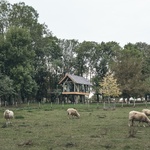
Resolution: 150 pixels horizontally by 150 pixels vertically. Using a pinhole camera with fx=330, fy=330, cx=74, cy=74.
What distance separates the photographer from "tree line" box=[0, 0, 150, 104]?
6191 centimetres

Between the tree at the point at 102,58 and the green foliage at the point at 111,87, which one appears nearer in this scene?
the green foliage at the point at 111,87

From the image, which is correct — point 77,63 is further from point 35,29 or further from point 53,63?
point 35,29

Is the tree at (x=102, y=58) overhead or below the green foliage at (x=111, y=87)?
overhead

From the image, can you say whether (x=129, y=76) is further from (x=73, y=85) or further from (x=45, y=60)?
(x=45, y=60)

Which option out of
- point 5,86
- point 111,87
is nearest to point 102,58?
point 111,87

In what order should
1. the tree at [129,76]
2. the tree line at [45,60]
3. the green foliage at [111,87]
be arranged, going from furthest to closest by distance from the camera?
the tree at [129,76]
the green foliage at [111,87]
the tree line at [45,60]

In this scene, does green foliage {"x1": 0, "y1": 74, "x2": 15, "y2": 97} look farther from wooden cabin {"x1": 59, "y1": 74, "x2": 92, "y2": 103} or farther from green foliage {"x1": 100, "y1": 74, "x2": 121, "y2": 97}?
wooden cabin {"x1": 59, "y1": 74, "x2": 92, "y2": 103}

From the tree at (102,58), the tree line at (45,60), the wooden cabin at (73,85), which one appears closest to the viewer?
the tree line at (45,60)

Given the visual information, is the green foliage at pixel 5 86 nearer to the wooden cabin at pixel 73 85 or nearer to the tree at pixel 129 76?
the tree at pixel 129 76

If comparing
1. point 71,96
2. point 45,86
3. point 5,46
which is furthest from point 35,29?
point 71,96

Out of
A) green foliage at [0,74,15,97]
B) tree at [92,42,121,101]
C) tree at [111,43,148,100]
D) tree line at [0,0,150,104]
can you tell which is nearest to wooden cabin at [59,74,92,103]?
tree line at [0,0,150,104]

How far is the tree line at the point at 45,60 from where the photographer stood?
61.9 meters

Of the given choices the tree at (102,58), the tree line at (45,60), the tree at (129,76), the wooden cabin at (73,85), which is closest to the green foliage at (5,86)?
the tree line at (45,60)

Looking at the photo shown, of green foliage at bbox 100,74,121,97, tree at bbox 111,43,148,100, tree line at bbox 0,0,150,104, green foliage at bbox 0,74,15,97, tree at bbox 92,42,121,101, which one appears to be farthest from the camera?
tree at bbox 92,42,121,101
